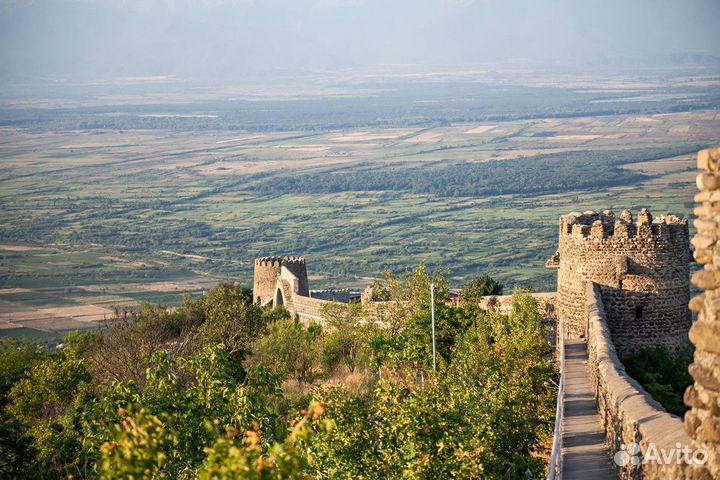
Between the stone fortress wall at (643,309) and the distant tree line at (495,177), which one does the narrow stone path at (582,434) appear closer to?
the stone fortress wall at (643,309)

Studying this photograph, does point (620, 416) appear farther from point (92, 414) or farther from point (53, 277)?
point (53, 277)

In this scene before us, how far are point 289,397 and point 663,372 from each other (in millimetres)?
8095

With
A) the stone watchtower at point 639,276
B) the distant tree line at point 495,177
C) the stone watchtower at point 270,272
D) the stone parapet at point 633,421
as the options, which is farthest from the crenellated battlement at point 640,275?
the distant tree line at point 495,177

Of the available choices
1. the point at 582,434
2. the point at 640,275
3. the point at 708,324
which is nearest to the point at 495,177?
the point at 640,275

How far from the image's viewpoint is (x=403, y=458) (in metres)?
13.3

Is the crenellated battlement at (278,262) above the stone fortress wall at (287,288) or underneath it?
above

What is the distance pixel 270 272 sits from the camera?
149 feet

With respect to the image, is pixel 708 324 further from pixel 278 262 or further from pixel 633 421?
pixel 278 262

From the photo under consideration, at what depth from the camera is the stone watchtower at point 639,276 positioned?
21.6 metres

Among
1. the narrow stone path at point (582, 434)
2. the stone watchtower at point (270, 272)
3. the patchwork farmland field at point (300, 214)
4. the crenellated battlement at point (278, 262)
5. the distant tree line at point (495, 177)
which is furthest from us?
the distant tree line at point (495, 177)

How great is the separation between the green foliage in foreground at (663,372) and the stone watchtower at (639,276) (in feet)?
1.07

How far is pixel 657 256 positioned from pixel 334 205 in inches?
4915

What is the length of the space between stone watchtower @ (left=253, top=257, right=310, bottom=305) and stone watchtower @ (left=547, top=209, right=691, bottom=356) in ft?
75.6

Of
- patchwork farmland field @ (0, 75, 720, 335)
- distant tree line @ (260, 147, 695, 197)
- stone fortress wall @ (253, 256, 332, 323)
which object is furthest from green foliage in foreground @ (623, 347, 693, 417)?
distant tree line @ (260, 147, 695, 197)
